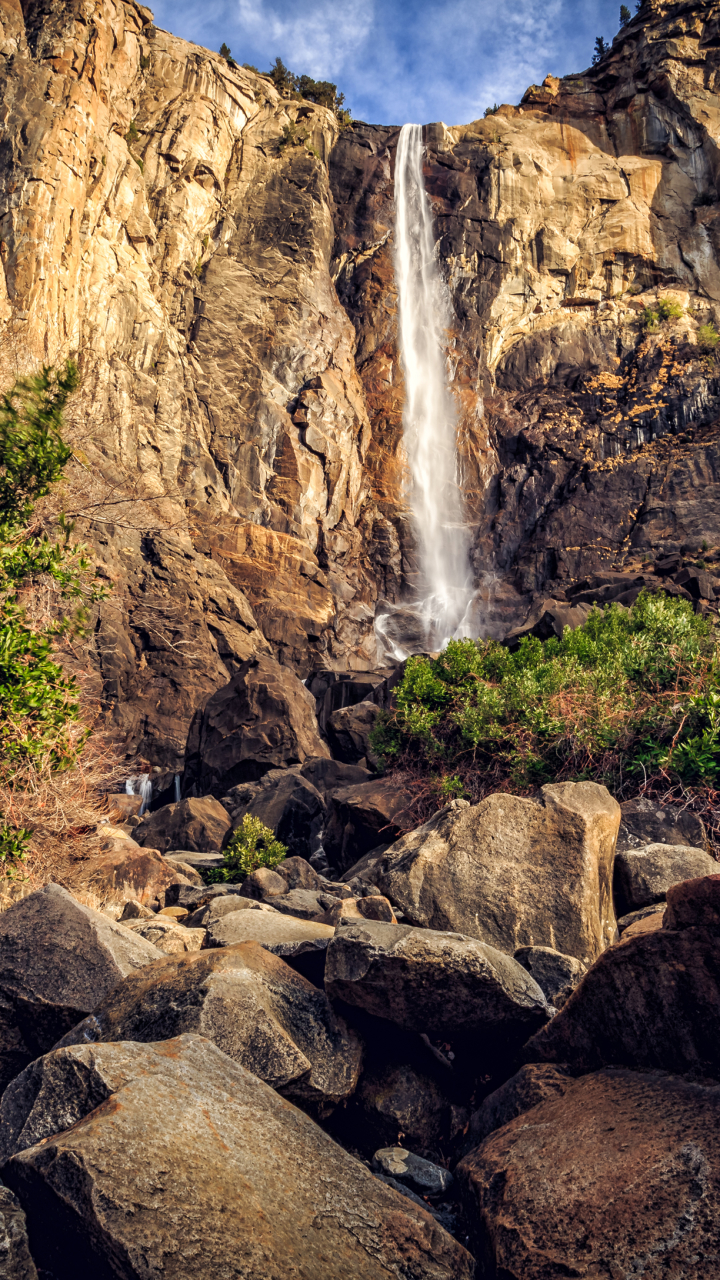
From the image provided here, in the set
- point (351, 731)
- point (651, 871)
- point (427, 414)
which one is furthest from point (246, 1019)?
point (427, 414)

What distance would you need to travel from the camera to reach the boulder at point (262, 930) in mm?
6707

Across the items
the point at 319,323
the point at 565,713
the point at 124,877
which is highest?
the point at 319,323

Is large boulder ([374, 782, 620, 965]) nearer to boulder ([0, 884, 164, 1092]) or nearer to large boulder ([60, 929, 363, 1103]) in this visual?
large boulder ([60, 929, 363, 1103])

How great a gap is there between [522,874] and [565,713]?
4.04m

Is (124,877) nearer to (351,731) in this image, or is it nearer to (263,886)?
(263,886)

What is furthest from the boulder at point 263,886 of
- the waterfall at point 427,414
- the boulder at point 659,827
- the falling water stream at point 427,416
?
the falling water stream at point 427,416

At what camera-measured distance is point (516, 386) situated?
48.2 m

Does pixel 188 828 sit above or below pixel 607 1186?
below

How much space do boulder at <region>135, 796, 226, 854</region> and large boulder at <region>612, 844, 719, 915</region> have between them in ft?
35.1

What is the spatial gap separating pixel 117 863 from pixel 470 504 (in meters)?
37.6

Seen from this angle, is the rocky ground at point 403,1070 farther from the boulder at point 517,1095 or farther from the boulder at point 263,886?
the boulder at point 263,886

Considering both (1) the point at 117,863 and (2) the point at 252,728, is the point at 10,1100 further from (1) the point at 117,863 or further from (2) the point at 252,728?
(2) the point at 252,728

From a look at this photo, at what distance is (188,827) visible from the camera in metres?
17.0

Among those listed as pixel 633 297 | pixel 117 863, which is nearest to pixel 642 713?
pixel 117 863
